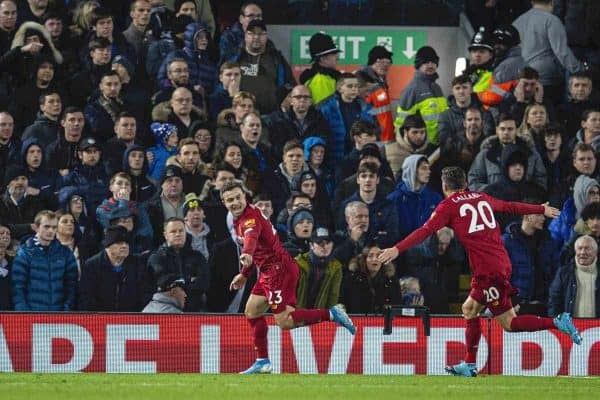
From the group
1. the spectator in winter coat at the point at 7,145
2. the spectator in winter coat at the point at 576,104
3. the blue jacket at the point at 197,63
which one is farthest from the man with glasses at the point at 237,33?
the spectator in winter coat at the point at 576,104

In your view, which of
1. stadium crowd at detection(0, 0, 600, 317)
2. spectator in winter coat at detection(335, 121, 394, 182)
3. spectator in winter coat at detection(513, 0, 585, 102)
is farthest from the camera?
spectator in winter coat at detection(513, 0, 585, 102)

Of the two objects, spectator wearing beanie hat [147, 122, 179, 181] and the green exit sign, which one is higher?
the green exit sign

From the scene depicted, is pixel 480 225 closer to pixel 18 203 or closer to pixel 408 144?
pixel 408 144

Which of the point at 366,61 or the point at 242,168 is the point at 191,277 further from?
the point at 366,61

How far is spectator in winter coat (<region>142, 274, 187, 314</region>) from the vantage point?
50.6ft

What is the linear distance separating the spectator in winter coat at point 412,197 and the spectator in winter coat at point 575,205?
1387mm

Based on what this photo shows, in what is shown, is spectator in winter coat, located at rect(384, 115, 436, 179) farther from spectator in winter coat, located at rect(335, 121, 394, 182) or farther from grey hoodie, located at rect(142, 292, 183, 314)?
grey hoodie, located at rect(142, 292, 183, 314)

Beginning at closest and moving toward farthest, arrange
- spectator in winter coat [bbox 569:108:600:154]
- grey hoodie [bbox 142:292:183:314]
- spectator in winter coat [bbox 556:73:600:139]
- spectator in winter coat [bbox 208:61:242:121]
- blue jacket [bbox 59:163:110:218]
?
grey hoodie [bbox 142:292:183:314] → blue jacket [bbox 59:163:110:218] → spectator in winter coat [bbox 569:108:600:154] → spectator in winter coat [bbox 208:61:242:121] → spectator in winter coat [bbox 556:73:600:139]

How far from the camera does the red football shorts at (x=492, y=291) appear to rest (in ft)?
43.9

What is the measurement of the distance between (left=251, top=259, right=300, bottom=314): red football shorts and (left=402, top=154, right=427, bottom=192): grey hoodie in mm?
3251

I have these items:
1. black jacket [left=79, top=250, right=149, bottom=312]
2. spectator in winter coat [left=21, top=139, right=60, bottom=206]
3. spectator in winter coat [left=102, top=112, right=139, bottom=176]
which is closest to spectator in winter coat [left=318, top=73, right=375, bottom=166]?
spectator in winter coat [left=102, top=112, right=139, bottom=176]

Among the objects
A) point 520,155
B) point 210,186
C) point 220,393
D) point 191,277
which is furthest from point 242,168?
point 220,393

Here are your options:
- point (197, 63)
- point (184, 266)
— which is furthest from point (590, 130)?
point (184, 266)

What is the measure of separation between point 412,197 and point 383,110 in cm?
221
